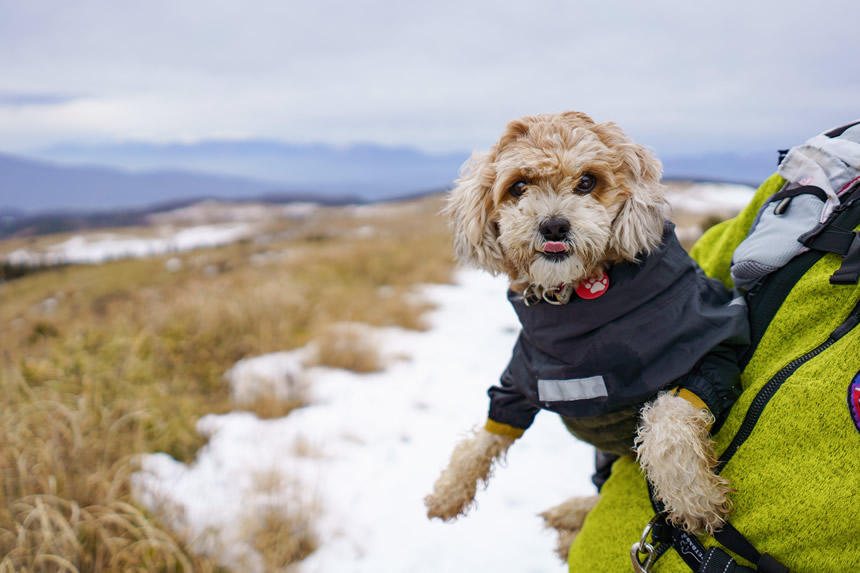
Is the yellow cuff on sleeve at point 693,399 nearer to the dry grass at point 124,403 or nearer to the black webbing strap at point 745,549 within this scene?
the black webbing strap at point 745,549

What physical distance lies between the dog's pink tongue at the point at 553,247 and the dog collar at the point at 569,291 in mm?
167

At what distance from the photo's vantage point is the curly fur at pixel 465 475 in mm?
2193

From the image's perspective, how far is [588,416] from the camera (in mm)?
1724

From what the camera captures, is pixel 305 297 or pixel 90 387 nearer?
pixel 90 387

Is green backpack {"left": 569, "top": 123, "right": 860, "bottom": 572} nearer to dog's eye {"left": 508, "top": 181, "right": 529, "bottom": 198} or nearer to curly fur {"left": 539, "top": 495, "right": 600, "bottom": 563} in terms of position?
curly fur {"left": 539, "top": 495, "right": 600, "bottom": 563}

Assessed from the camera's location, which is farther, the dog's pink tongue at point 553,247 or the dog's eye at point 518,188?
the dog's eye at point 518,188

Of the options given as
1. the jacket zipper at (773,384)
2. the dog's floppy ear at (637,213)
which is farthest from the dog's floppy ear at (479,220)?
the jacket zipper at (773,384)

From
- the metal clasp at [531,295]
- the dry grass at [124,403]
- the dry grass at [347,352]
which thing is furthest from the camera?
the dry grass at [347,352]

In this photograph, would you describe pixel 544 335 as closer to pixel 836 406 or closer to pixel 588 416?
pixel 588 416

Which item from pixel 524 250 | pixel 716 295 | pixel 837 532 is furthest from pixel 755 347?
pixel 524 250

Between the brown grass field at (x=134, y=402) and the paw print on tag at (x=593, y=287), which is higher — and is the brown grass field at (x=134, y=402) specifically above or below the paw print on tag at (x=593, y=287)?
below

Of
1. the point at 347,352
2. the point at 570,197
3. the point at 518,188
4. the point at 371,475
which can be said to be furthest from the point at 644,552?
the point at 347,352

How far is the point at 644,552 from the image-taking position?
1524 millimetres

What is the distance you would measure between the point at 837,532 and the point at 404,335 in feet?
15.9
